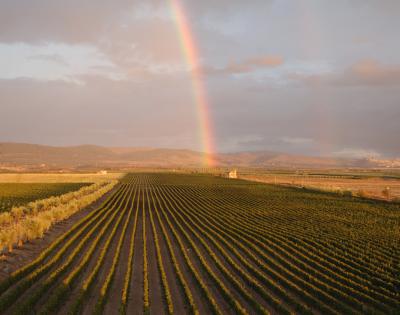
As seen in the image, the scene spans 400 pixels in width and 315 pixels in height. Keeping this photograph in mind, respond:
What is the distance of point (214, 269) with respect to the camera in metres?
15.5

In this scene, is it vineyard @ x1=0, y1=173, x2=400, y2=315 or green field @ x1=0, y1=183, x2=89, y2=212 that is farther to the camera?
green field @ x1=0, y1=183, x2=89, y2=212

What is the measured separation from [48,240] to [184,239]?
7152 millimetres

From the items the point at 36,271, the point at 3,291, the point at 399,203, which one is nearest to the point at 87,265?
the point at 36,271

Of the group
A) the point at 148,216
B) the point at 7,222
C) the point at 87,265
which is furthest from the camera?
the point at 148,216

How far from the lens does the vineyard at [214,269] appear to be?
11.6 metres

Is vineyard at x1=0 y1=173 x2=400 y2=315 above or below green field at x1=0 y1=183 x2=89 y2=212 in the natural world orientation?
below

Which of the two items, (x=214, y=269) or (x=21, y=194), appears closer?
(x=214, y=269)

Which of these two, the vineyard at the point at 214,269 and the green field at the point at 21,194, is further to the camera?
the green field at the point at 21,194

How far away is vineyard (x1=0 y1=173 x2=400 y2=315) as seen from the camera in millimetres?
11570

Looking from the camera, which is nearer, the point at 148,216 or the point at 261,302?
the point at 261,302

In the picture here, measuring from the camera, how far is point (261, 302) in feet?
39.1

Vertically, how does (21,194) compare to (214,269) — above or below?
above

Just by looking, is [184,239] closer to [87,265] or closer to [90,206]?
[87,265]

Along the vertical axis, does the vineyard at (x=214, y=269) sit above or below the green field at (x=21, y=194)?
below
